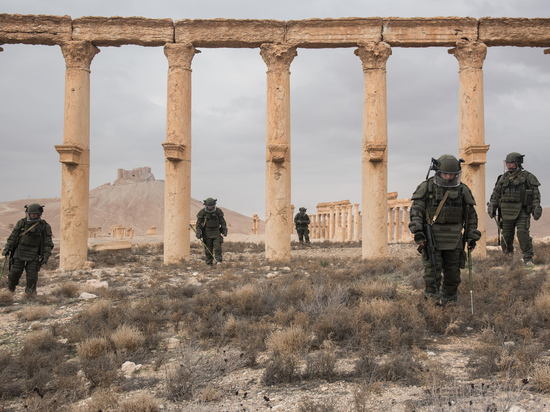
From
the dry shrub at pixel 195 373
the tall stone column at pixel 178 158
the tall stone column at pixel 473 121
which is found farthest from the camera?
the tall stone column at pixel 178 158

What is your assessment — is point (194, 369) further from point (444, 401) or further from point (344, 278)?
point (344, 278)

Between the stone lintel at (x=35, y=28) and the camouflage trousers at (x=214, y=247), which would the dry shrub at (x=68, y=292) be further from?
the stone lintel at (x=35, y=28)

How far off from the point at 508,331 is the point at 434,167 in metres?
2.66

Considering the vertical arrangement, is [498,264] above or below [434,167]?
below

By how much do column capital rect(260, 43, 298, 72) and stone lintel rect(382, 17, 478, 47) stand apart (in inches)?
130

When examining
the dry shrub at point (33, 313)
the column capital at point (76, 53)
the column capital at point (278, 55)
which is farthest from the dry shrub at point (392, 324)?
the column capital at point (76, 53)

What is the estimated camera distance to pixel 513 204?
12.4 m

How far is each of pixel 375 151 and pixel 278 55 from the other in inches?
188

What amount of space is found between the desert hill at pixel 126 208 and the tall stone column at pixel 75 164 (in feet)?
241

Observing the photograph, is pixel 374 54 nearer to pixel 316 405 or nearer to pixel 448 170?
pixel 448 170

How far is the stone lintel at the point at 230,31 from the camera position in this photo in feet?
55.6

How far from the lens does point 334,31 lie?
17.0m

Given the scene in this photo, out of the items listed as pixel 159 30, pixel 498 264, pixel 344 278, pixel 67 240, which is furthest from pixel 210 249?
pixel 498 264

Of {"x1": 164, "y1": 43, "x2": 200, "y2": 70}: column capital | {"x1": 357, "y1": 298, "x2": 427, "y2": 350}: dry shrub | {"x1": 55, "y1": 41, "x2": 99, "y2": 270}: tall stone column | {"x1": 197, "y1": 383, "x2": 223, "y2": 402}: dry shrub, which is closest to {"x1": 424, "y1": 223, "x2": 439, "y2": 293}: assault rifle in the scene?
{"x1": 357, "y1": 298, "x2": 427, "y2": 350}: dry shrub
